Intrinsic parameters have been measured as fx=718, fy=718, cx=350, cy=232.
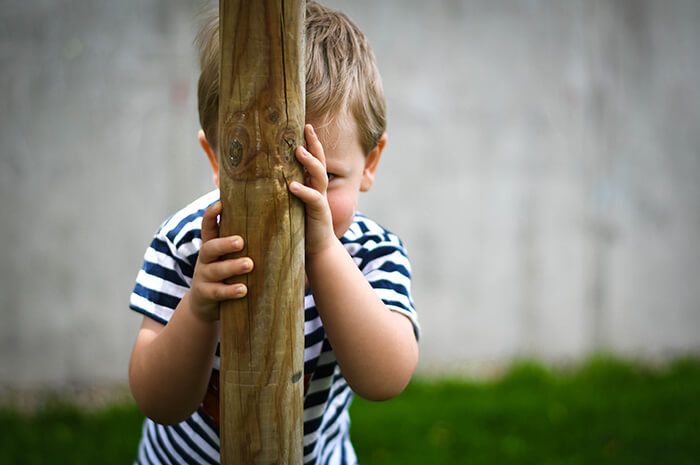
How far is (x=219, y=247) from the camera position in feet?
4.48

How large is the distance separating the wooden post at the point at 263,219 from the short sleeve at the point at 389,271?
41 cm

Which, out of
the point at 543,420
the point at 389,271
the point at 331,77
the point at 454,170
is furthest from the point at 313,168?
the point at 454,170

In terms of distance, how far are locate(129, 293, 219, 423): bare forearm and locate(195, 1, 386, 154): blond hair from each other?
1.60 ft

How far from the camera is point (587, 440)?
412 centimetres

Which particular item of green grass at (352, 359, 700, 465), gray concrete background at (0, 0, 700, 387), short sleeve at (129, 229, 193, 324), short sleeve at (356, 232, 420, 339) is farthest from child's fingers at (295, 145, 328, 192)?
gray concrete background at (0, 0, 700, 387)

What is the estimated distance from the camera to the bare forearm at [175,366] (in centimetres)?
153

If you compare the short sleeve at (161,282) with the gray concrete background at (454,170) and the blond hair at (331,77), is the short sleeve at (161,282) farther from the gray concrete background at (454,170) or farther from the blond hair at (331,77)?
the gray concrete background at (454,170)

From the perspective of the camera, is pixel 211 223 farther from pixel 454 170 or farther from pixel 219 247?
pixel 454 170

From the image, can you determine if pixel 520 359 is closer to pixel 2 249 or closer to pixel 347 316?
pixel 2 249

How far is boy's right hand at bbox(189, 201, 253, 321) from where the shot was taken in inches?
53.4

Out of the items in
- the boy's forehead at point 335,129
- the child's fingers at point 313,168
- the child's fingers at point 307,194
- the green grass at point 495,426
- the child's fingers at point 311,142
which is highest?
the boy's forehead at point 335,129

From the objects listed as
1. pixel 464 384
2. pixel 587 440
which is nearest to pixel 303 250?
pixel 587 440

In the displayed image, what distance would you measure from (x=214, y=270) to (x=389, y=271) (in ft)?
2.04

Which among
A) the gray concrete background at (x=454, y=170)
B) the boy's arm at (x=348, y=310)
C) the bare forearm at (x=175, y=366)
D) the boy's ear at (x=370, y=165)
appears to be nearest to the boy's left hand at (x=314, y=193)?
the boy's arm at (x=348, y=310)
